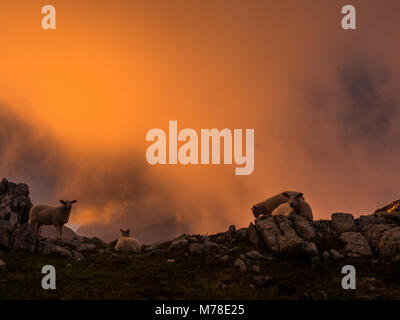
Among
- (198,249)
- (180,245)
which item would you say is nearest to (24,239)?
(180,245)

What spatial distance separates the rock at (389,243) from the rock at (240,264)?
7738 millimetres

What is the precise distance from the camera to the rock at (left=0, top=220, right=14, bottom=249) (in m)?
16.9

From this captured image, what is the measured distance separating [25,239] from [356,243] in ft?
67.8

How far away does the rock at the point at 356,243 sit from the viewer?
15.8m

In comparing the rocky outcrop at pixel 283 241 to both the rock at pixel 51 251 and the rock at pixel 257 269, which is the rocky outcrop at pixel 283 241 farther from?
the rock at pixel 257 269

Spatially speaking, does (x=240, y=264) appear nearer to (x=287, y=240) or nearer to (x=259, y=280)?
(x=259, y=280)

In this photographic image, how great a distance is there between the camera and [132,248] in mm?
20875

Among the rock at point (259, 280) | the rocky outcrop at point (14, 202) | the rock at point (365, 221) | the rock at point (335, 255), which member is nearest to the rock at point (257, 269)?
the rock at point (259, 280)

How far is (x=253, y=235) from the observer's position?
19.0m

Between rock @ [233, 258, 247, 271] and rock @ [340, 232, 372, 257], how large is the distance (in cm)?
649
